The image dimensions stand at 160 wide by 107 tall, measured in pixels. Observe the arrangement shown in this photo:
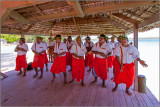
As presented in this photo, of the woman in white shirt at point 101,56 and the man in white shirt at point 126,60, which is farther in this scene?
the woman in white shirt at point 101,56

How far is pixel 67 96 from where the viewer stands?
2.95 meters

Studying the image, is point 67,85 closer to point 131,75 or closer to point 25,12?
point 131,75

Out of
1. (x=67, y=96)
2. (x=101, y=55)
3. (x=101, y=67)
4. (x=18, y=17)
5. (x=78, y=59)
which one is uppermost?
(x=18, y=17)

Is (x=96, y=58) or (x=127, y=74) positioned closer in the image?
(x=127, y=74)

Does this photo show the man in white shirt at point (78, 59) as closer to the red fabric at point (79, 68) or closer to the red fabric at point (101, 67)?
the red fabric at point (79, 68)

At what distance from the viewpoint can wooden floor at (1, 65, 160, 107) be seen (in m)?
2.63

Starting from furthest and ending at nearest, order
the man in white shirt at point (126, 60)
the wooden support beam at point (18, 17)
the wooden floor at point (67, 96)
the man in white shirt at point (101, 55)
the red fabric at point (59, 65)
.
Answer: the red fabric at point (59, 65)
the man in white shirt at point (101, 55)
the wooden support beam at point (18, 17)
the man in white shirt at point (126, 60)
the wooden floor at point (67, 96)

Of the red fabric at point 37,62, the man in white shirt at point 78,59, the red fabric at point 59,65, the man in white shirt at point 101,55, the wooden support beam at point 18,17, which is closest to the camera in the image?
the wooden support beam at point 18,17

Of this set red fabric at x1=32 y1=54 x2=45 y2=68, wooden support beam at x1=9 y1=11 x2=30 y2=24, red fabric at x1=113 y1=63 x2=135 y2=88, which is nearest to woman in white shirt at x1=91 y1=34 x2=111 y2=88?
red fabric at x1=113 y1=63 x2=135 y2=88

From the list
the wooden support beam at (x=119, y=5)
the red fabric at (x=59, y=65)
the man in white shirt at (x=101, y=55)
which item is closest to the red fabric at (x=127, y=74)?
the man in white shirt at (x=101, y=55)

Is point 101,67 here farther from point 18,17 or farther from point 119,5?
point 18,17

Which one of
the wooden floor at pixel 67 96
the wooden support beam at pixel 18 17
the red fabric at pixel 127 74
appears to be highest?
the wooden support beam at pixel 18 17

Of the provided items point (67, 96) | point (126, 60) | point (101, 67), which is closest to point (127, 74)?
point (126, 60)

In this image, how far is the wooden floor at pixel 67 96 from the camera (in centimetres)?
263
